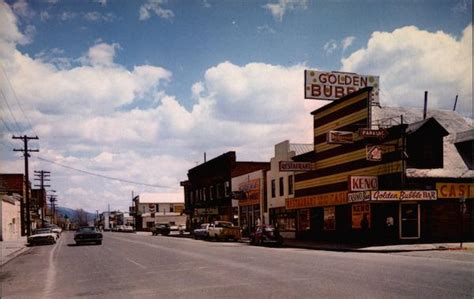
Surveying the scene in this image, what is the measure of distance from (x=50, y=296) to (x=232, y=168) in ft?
151

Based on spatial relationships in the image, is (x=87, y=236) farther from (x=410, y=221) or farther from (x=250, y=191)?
(x=410, y=221)

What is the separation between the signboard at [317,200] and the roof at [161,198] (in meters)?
86.4

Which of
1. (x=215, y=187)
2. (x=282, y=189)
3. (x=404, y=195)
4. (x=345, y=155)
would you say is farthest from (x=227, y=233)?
(x=215, y=187)

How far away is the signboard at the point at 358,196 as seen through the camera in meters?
26.7

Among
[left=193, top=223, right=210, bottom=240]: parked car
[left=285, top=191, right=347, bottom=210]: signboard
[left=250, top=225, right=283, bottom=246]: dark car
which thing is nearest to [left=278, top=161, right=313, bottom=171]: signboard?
[left=285, top=191, right=347, bottom=210]: signboard

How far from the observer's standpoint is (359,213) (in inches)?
1195

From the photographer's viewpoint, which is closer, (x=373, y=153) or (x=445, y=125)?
(x=373, y=153)

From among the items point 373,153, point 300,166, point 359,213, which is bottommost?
point 359,213

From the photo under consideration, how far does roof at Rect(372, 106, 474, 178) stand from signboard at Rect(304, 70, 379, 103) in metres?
6.11

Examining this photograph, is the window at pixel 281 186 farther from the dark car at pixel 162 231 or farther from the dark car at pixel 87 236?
the dark car at pixel 162 231

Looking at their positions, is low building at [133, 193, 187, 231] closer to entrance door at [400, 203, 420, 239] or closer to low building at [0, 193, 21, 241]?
low building at [0, 193, 21, 241]

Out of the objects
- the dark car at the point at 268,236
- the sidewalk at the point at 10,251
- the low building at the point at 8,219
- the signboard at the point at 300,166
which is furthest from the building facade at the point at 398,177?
the low building at the point at 8,219

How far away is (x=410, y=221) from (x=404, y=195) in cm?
263

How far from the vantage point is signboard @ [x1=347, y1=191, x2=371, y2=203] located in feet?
87.5
